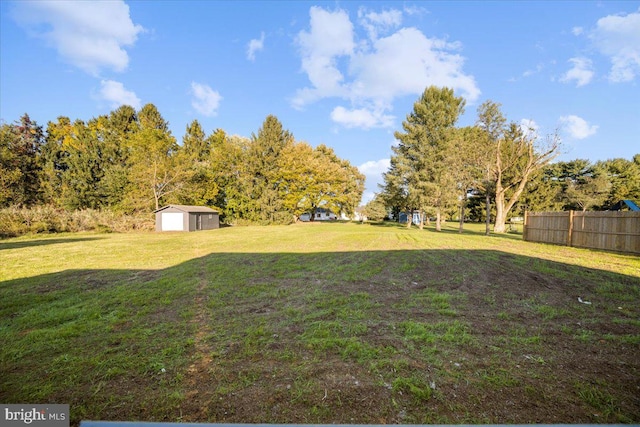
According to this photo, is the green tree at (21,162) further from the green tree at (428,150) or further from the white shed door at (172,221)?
the green tree at (428,150)

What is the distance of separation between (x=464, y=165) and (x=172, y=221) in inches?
1055

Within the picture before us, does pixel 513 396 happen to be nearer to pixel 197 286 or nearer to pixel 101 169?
pixel 197 286

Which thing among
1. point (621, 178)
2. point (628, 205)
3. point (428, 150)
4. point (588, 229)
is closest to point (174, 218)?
point (428, 150)

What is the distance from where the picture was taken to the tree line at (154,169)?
98.2ft

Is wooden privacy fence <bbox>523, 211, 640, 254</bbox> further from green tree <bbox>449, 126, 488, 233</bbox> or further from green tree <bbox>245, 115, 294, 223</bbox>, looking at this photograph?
→ green tree <bbox>245, 115, 294, 223</bbox>

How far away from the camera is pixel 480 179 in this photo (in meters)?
25.8

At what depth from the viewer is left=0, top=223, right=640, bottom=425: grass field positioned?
7.54 ft

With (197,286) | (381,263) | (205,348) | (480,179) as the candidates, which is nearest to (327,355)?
(205,348)

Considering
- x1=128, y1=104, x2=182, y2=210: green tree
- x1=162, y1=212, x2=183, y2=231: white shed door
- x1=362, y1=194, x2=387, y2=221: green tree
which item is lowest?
x1=162, y1=212, x2=183, y2=231: white shed door

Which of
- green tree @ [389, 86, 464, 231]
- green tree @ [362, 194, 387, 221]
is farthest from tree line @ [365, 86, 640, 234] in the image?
green tree @ [362, 194, 387, 221]

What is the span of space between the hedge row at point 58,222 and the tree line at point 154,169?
5209mm

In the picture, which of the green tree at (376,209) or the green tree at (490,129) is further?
the green tree at (376,209)

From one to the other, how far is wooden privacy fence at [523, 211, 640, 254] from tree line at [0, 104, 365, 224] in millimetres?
26226

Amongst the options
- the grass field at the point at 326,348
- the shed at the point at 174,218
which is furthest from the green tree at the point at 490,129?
the shed at the point at 174,218
